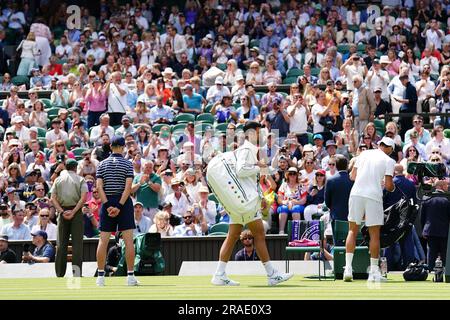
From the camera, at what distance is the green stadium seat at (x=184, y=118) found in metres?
26.6

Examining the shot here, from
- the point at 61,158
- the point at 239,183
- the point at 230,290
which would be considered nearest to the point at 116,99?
the point at 61,158

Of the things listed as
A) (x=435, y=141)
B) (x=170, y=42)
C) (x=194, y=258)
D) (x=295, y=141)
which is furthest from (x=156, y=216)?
(x=170, y=42)

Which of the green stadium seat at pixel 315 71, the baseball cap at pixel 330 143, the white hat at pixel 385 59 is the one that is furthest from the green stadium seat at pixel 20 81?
the baseball cap at pixel 330 143

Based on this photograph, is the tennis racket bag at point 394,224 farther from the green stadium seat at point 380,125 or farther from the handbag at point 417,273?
the green stadium seat at point 380,125

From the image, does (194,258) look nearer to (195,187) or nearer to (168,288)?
(195,187)

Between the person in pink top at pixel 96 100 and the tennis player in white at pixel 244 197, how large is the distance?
1216 centimetres

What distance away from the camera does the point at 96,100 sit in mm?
27094

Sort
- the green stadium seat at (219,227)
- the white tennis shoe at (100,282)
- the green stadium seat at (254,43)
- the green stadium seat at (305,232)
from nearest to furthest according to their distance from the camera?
the white tennis shoe at (100,282) < the green stadium seat at (305,232) < the green stadium seat at (219,227) < the green stadium seat at (254,43)

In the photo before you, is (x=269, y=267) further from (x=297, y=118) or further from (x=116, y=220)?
(x=297, y=118)

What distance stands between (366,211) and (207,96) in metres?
12.0

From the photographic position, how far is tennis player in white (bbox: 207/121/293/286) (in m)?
14.9

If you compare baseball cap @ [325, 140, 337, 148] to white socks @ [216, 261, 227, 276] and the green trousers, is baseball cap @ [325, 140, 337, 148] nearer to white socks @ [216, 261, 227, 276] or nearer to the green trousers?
the green trousers

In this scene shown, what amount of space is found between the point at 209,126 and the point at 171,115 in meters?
1.57
